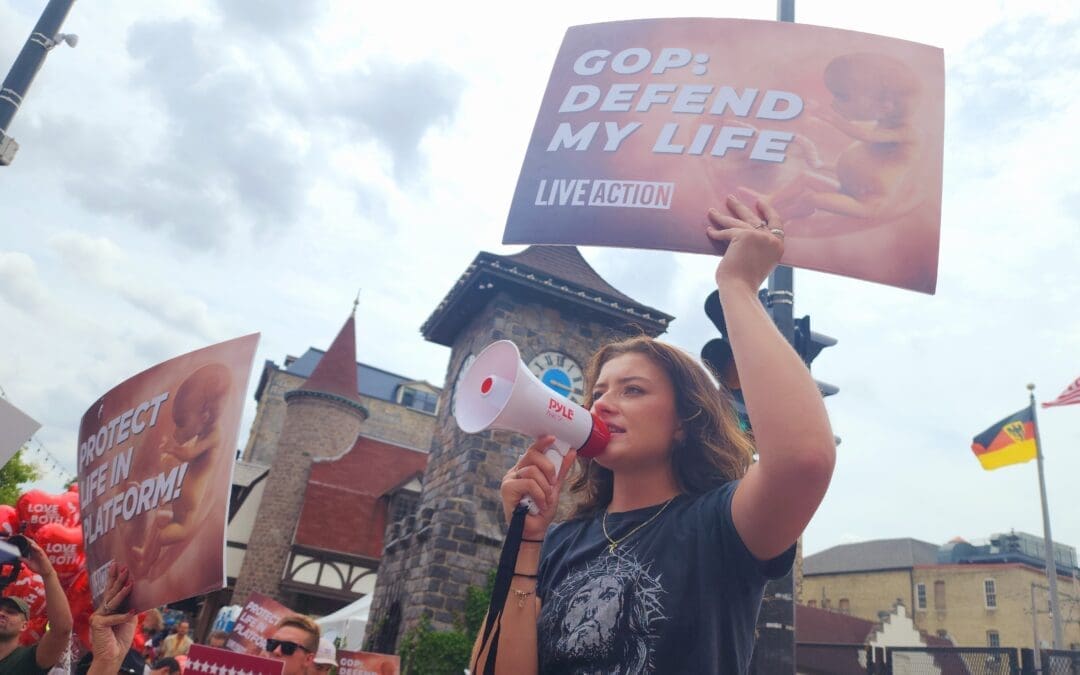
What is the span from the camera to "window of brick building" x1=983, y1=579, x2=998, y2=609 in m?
38.2

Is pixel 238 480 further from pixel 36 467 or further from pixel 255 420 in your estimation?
pixel 255 420

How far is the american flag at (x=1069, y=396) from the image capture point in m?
13.2

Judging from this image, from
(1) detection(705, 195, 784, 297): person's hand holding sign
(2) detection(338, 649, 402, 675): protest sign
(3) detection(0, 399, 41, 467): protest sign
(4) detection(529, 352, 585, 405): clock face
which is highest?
(4) detection(529, 352, 585, 405): clock face

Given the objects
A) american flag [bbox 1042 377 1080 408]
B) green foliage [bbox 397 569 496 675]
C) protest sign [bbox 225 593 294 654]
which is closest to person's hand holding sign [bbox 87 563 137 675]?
protest sign [bbox 225 593 294 654]

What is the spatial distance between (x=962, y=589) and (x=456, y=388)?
127ft

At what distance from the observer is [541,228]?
2.99 m

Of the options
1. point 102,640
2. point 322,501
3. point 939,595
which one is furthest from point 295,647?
point 939,595

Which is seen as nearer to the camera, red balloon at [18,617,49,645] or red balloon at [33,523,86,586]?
red balloon at [33,523,86,586]

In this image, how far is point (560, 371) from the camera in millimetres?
14781

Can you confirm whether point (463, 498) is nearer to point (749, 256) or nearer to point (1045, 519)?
point (749, 256)

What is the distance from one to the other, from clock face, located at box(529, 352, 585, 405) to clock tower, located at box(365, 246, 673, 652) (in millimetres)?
22

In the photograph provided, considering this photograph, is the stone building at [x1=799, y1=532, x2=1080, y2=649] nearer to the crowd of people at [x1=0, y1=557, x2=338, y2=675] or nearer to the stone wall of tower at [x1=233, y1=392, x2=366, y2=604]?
the stone wall of tower at [x1=233, y1=392, x2=366, y2=604]

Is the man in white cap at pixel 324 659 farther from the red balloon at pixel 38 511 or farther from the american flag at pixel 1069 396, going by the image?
the american flag at pixel 1069 396

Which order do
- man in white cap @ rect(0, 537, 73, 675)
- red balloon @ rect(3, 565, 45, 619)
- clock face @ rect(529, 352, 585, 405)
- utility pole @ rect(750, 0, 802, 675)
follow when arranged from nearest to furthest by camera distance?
man in white cap @ rect(0, 537, 73, 675), utility pole @ rect(750, 0, 802, 675), red balloon @ rect(3, 565, 45, 619), clock face @ rect(529, 352, 585, 405)
